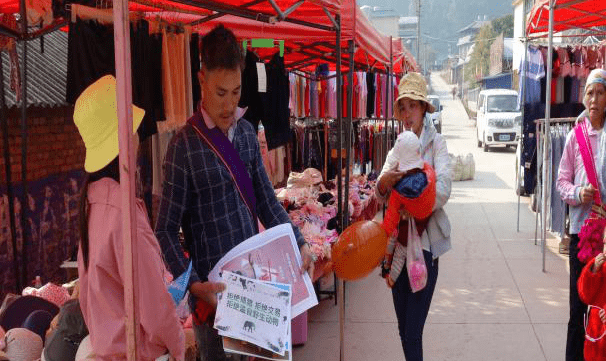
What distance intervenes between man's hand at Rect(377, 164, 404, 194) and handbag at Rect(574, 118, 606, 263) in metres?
1.38

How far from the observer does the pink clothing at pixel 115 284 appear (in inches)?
79.4

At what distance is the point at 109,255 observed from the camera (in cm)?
201

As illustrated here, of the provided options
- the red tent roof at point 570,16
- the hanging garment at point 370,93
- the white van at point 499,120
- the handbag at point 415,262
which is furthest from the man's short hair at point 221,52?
the white van at point 499,120

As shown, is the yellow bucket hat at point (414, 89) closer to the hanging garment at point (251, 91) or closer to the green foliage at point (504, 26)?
the hanging garment at point (251, 91)

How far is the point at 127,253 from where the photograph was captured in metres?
1.93

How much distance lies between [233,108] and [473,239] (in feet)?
24.5

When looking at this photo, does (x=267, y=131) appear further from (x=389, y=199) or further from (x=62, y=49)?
(x=62, y=49)

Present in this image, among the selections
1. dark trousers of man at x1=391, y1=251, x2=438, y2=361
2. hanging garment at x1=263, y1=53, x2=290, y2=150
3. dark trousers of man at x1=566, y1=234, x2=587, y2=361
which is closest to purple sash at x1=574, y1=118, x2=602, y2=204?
dark trousers of man at x1=566, y1=234, x2=587, y2=361

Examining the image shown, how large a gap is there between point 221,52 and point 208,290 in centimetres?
95

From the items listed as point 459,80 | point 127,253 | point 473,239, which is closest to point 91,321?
point 127,253

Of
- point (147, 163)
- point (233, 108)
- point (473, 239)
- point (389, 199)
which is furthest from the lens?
point (473, 239)

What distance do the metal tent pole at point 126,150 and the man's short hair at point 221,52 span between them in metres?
0.62

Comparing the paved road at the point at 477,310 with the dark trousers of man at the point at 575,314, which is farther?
the paved road at the point at 477,310

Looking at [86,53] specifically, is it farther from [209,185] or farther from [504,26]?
[504,26]
